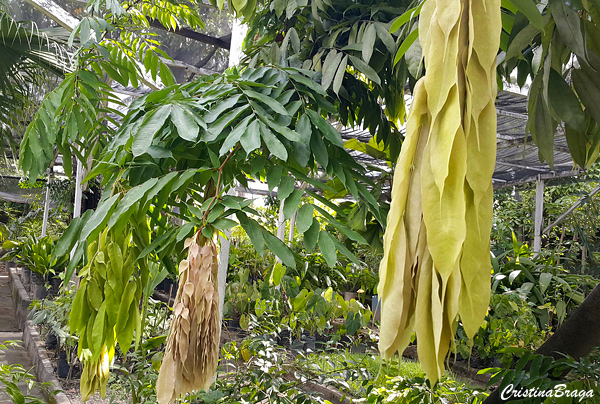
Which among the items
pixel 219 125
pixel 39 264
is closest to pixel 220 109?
pixel 219 125

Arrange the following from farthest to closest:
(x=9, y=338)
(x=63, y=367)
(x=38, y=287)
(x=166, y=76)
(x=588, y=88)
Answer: (x=38, y=287) → (x=9, y=338) → (x=63, y=367) → (x=166, y=76) → (x=588, y=88)

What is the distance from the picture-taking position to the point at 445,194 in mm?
216

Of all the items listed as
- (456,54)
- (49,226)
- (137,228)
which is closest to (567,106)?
(456,54)

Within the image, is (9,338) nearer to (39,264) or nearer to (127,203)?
(39,264)

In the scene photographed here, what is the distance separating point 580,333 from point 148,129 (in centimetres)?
102

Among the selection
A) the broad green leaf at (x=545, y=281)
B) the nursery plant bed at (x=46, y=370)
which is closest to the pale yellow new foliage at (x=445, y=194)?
the nursery plant bed at (x=46, y=370)

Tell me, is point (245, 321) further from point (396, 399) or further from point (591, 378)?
point (591, 378)

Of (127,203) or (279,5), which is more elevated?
(279,5)

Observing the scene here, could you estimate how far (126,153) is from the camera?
2.57ft

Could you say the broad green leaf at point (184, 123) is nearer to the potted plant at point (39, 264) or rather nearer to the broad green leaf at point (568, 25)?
the broad green leaf at point (568, 25)

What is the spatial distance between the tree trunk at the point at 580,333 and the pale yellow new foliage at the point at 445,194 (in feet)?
3.20

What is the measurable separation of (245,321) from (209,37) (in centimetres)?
213

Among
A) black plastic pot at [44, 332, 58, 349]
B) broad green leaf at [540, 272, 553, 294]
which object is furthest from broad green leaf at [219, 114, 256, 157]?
black plastic pot at [44, 332, 58, 349]

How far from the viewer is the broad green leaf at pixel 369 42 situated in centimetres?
96
